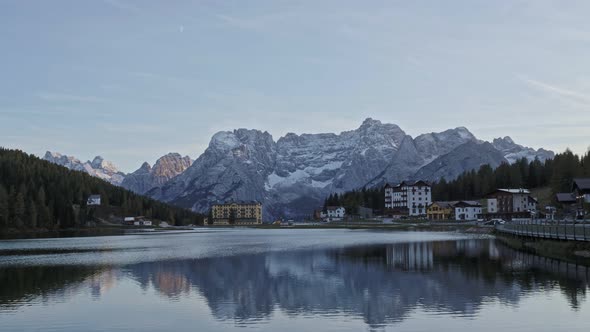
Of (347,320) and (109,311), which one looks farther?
(109,311)

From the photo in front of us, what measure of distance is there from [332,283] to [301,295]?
6.45 m

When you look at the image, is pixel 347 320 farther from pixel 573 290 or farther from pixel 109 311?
pixel 573 290

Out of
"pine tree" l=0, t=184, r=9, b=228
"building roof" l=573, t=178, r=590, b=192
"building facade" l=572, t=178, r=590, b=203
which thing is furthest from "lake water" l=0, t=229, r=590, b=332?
"pine tree" l=0, t=184, r=9, b=228

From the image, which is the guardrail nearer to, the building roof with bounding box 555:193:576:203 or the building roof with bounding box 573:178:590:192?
the building roof with bounding box 573:178:590:192

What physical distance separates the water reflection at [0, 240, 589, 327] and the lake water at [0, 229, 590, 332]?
0.09m

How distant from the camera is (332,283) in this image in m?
51.0

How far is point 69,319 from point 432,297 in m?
22.9

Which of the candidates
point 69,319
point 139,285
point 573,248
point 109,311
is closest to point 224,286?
point 139,285

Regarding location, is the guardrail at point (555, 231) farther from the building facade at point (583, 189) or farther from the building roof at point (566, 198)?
the building roof at point (566, 198)

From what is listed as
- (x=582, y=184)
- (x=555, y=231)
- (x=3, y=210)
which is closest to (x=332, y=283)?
(x=555, y=231)

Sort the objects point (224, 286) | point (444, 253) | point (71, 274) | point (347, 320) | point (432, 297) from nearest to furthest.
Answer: point (347, 320), point (432, 297), point (224, 286), point (71, 274), point (444, 253)

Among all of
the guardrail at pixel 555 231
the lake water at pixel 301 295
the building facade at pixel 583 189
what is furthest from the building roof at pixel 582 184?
the lake water at pixel 301 295

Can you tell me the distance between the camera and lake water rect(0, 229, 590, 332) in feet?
112

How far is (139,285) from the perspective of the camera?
52.1 m
